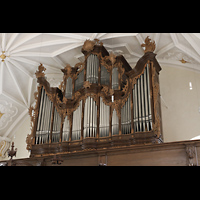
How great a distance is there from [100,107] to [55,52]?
3345mm

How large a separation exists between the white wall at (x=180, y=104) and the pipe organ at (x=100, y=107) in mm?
1210

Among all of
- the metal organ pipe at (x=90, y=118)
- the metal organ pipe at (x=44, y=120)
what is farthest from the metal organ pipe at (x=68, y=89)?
the metal organ pipe at (x=90, y=118)

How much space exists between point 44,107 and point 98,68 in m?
2.34

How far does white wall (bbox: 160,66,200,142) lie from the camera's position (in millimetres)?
10133

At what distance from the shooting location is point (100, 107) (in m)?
9.67

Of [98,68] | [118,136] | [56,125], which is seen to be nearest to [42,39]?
[98,68]

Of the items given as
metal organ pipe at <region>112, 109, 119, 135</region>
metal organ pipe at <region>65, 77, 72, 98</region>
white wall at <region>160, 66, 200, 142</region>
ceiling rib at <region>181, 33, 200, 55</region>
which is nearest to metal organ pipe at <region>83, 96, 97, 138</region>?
metal organ pipe at <region>112, 109, 119, 135</region>

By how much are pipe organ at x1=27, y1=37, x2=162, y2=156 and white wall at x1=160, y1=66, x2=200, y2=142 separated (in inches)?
47.6

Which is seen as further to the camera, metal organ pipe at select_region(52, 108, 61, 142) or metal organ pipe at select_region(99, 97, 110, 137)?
metal organ pipe at select_region(52, 108, 61, 142)

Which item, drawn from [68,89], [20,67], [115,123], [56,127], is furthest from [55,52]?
[115,123]

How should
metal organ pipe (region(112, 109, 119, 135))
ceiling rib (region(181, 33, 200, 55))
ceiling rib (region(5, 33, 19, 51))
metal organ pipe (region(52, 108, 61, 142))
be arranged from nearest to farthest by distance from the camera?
metal organ pipe (region(112, 109, 119, 135)), ceiling rib (region(181, 33, 200, 55)), metal organ pipe (region(52, 108, 61, 142)), ceiling rib (region(5, 33, 19, 51))

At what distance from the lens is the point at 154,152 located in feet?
25.0

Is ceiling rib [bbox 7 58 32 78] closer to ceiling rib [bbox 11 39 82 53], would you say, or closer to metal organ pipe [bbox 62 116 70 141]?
ceiling rib [bbox 11 39 82 53]
